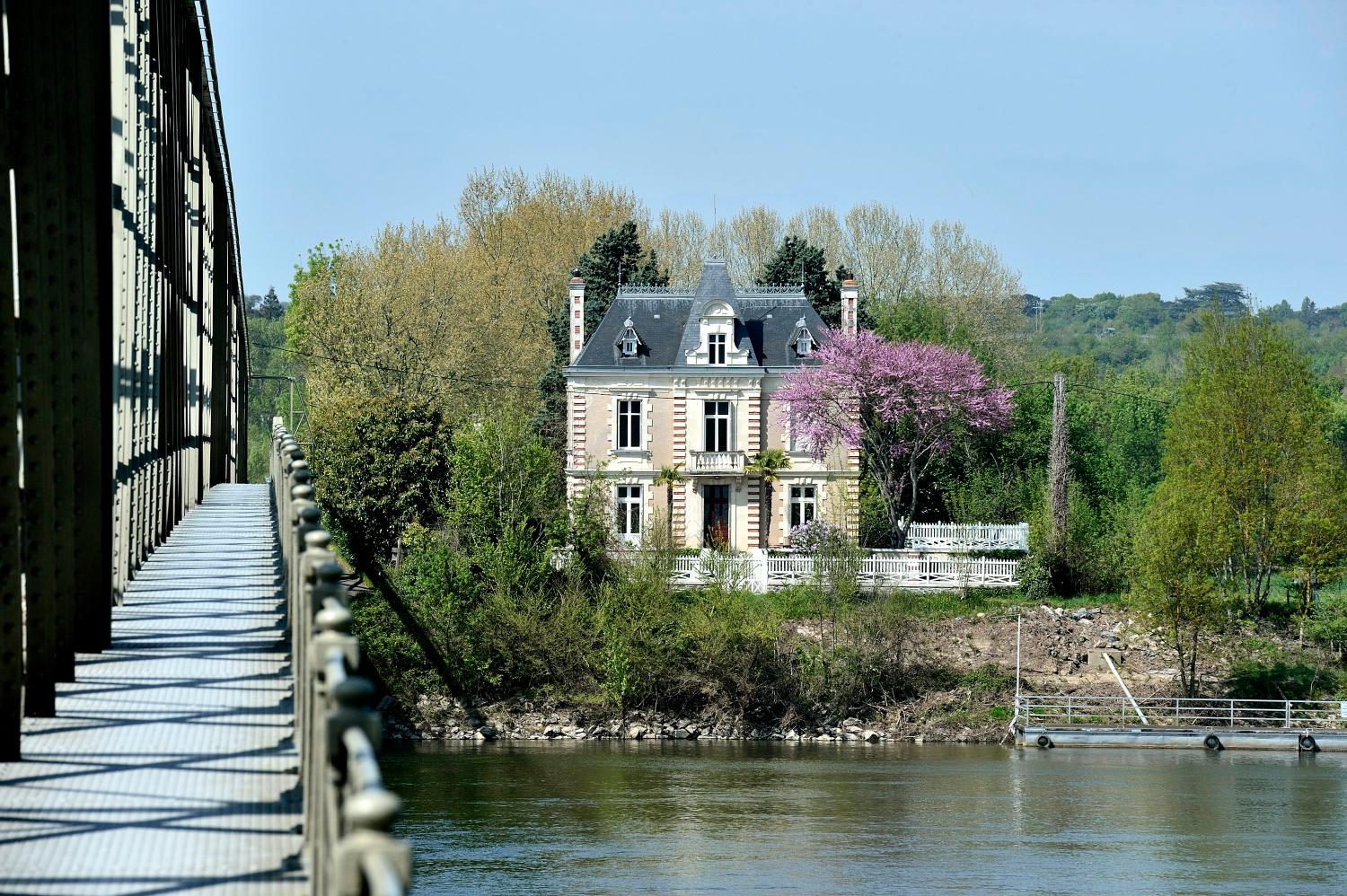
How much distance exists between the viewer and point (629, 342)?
53.3 meters

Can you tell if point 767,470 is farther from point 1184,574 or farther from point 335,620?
point 335,620

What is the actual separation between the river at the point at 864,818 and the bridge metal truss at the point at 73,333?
1583 centimetres

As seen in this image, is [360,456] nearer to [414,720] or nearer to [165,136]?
[414,720]

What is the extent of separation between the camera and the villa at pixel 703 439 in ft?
170

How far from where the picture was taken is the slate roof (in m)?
53.1

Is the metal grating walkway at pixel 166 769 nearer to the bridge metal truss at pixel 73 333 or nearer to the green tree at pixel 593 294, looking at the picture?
the bridge metal truss at pixel 73 333

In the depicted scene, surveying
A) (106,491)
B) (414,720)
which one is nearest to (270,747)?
(106,491)

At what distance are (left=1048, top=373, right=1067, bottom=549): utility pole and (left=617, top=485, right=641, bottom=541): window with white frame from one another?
12.3 m

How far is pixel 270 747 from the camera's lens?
805 cm

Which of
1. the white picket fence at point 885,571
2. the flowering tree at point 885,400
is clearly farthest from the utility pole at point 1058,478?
the white picket fence at point 885,571

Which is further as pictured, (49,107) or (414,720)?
(414,720)

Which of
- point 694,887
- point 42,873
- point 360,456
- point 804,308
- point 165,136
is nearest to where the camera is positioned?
point 42,873

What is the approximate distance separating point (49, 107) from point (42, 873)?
14.7 ft

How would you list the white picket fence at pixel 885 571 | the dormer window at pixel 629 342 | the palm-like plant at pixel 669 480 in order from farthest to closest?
the dormer window at pixel 629 342
the palm-like plant at pixel 669 480
the white picket fence at pixel 885 571
